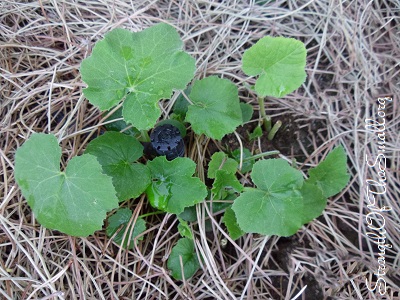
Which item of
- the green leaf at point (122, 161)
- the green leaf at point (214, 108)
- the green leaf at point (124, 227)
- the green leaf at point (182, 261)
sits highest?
the green leaf at point (214, 108)

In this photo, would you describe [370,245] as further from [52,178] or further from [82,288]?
[52,178]

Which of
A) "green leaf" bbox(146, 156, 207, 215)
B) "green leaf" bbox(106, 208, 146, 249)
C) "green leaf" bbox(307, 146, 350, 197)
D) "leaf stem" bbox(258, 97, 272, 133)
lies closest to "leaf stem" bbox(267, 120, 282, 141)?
"leaf stem" bbox(258, 97, 272, 133)

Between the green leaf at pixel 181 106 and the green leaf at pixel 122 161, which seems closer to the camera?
the green leaf at pixel 122 161

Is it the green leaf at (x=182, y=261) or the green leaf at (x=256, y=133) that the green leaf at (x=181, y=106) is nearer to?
the green leaf at (x=256, y=133)

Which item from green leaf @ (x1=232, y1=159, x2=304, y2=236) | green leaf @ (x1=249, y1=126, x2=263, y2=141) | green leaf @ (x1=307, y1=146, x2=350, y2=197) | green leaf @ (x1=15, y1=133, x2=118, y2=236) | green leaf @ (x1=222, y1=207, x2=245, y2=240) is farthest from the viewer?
green leaf @ (x1=249, y1=126, x2=263, y2=141)

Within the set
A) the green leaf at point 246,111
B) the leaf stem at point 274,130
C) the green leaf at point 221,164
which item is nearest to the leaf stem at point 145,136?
the green leaf at point 221,164

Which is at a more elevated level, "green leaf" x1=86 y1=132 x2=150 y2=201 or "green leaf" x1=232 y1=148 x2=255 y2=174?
"green leaf" x1=86 y1=132 x2=150 y2=201

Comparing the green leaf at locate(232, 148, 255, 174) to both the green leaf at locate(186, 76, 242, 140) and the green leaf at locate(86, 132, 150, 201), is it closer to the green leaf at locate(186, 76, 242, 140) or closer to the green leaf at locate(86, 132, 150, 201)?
the green leaf at locate(186, 76, 242, 140)
